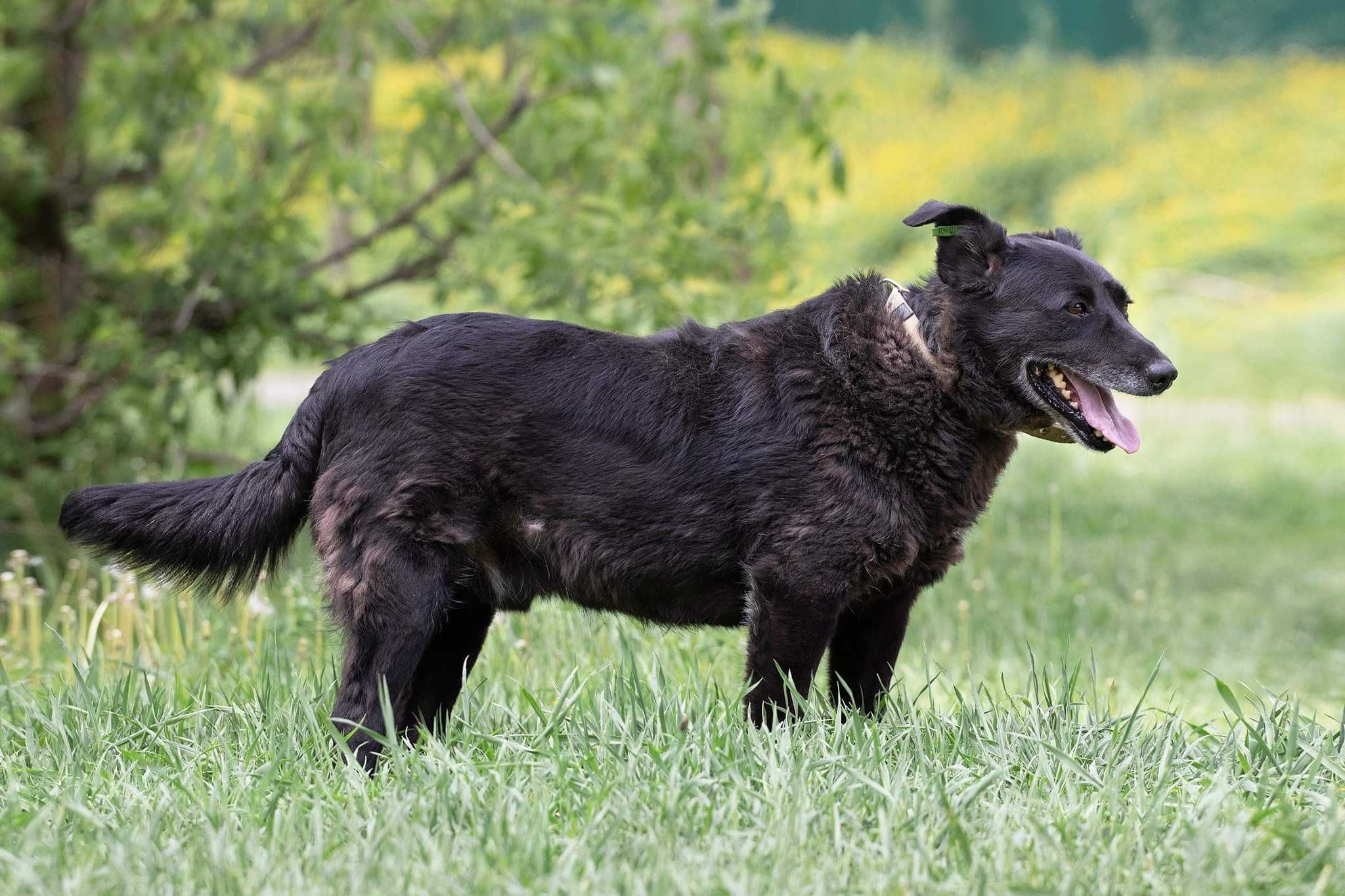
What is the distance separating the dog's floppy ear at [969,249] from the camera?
11.5 feet

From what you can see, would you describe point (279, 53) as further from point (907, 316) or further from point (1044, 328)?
point (1044, 328)

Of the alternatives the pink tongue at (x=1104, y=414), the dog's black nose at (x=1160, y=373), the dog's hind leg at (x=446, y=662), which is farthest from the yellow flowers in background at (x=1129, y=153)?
the dog's hind leg at (x=446, y=662)

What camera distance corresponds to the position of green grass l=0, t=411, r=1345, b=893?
2.53 metres

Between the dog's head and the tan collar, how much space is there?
0.32 feet

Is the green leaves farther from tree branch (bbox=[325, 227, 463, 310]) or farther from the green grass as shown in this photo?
the green grass

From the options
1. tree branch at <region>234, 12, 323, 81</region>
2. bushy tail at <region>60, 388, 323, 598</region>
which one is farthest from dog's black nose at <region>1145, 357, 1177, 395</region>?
tree branch at <region>234, 12, 323, 81</region>

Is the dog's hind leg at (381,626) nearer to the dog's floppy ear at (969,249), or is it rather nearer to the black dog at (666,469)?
the black dog at (666,469)

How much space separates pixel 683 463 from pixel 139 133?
3869 mm

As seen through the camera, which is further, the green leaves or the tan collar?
the green leaves

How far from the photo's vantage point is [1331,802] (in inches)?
110

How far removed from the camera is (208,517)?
3324mm

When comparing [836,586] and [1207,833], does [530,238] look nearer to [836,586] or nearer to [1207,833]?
[836,586]

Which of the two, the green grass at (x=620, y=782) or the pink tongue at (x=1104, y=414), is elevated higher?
the pink tongue at (x=1104, y=414)

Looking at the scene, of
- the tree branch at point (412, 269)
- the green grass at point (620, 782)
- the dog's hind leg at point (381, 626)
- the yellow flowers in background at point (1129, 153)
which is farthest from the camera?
the yellow flowers in background at point (1129, 153)
